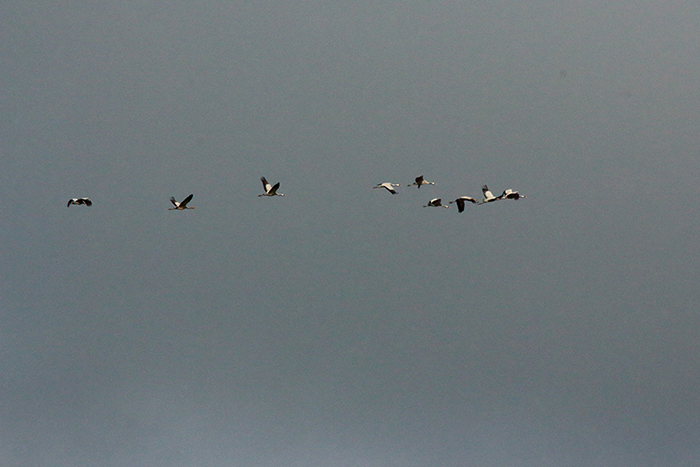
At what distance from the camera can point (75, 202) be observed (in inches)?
3130

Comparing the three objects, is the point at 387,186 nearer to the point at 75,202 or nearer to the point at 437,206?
the point at 437,206

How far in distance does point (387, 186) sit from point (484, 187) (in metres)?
13.5

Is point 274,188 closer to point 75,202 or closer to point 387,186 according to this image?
point 387,186

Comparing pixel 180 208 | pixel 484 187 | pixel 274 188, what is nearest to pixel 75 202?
pixel 180 208

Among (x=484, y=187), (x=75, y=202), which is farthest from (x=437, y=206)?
(x=75, y=202)

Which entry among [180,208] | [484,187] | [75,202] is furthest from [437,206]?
[75,202]

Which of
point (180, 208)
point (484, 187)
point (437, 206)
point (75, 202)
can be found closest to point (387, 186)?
point (437, 206)

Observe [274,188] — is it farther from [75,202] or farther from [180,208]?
[75,202]

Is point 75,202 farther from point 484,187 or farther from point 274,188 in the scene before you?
point 484,187

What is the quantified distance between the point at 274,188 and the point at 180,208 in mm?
12919

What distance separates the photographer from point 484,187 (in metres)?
82.5

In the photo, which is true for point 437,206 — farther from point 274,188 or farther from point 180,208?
point 180,208

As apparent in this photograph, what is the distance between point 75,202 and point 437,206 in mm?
48975

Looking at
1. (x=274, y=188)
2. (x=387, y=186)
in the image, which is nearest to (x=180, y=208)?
(x=274, y=188)
